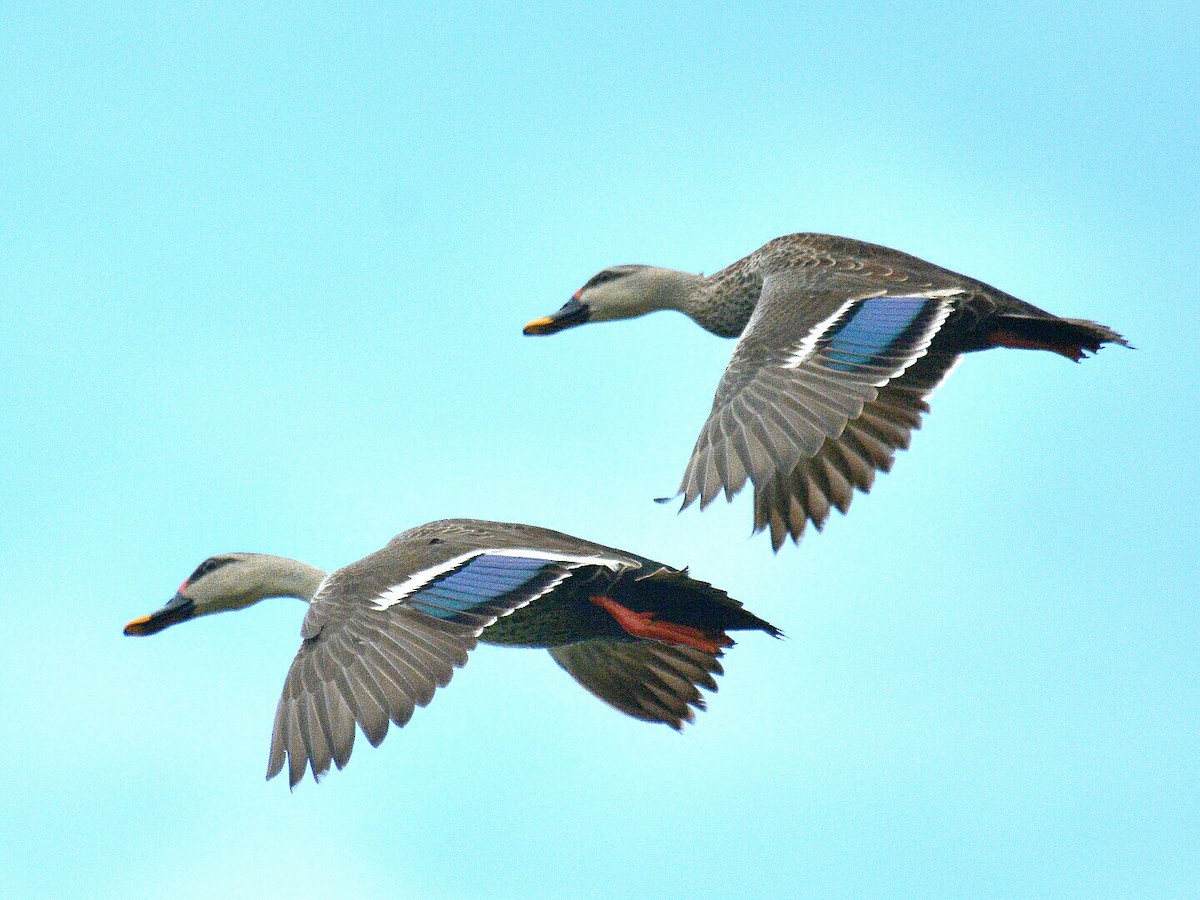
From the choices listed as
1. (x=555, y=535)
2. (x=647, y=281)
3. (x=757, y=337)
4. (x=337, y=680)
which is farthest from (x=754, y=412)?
(x=647, y=281)

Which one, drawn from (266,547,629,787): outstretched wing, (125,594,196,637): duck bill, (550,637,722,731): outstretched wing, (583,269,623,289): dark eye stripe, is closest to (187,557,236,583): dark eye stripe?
(125,594,196,637): duck bill

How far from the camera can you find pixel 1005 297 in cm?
1307

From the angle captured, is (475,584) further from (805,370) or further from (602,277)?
(602,277)

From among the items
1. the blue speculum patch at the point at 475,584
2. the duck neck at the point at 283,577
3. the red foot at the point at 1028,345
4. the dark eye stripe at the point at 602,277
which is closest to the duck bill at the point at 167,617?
the duck neck at the point at 283,577

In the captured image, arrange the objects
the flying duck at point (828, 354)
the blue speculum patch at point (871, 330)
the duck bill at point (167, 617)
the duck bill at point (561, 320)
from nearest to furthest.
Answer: the flying duck at point (828, 354), the blue speculum patch at point (871, 330), the duck bill at point (167, 617), the duck bill at point (561, 320)

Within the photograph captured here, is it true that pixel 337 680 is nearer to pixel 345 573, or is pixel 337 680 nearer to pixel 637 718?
pixel 345 573

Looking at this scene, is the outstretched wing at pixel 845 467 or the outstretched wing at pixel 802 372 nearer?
the outstretched wing at pixel 802 372

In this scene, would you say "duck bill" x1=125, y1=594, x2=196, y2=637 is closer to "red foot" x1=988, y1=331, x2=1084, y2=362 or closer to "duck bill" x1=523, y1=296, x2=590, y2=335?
"duck bill" x1=523, y1=296, x2=590, y2=335

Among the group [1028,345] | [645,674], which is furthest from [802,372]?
[645,674]

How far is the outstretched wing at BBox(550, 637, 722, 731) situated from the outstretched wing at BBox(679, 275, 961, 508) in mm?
1895

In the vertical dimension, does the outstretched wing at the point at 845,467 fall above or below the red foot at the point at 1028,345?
below

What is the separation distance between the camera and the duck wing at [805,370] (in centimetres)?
1152

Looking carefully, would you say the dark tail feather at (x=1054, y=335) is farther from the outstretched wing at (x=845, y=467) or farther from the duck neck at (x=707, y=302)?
the duck neck at (x=707, y=302)

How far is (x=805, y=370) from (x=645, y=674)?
262 cm
